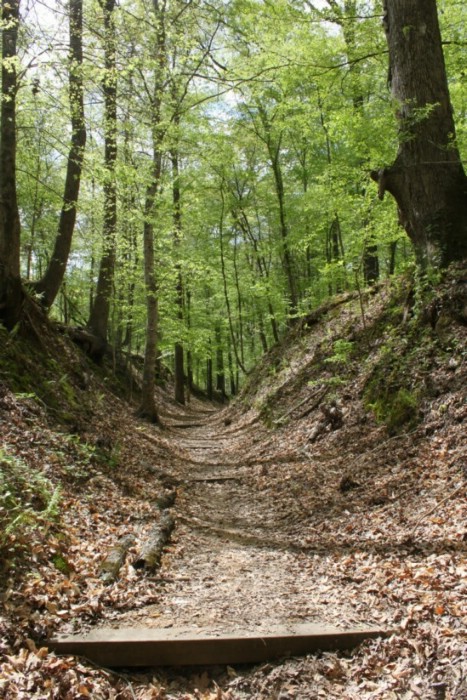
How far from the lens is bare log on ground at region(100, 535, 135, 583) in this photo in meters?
4.31

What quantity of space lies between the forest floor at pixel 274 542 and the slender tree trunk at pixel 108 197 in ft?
16.8

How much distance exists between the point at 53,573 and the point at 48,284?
28.2 feet

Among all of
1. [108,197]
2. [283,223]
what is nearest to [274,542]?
[108,197]

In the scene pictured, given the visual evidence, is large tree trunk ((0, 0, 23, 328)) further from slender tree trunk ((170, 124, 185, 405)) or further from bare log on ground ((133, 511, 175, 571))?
slender tree trunk ((170, 124, 185, 405))

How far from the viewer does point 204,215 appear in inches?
881

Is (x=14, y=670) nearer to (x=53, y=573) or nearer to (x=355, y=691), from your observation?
(x=53, y=573)

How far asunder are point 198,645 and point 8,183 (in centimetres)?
808

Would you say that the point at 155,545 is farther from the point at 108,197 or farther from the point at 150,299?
the point at 108,197

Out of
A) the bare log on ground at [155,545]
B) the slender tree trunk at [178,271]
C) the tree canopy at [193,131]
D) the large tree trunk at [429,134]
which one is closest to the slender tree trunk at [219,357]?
the slender tree trunk at [178,271]

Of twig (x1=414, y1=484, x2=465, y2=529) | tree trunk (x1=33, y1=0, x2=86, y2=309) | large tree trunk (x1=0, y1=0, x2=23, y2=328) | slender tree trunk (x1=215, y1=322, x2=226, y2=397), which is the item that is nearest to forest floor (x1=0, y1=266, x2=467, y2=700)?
twig (x1=414, y1=484, x2=465, y2=529)

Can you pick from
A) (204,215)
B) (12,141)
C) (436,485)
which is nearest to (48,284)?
(12,141)

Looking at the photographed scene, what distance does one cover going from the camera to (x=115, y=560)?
456 centimetres

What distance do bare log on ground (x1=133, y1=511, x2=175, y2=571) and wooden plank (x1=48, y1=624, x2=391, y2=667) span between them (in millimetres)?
1212

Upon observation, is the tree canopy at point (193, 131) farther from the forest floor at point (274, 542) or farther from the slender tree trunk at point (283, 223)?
the forest floor at point (274, 542)
